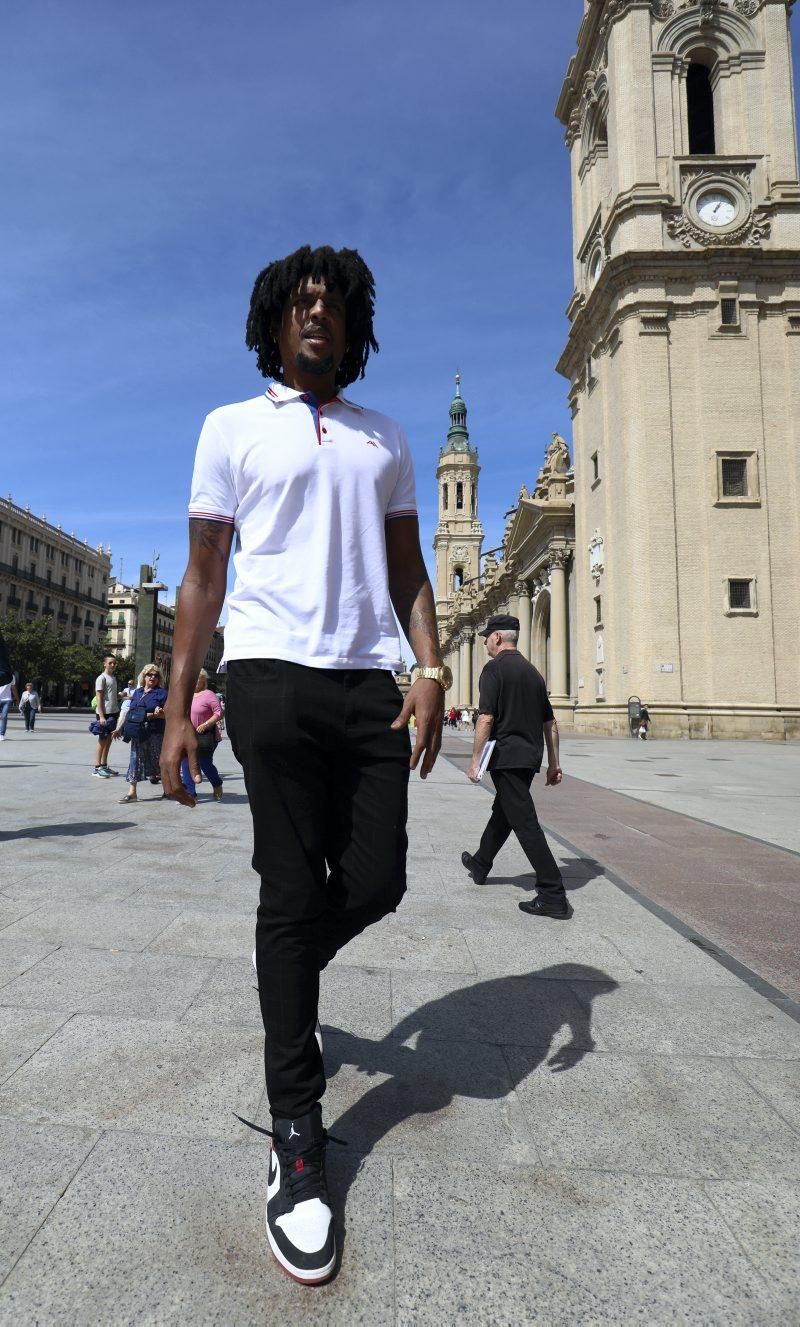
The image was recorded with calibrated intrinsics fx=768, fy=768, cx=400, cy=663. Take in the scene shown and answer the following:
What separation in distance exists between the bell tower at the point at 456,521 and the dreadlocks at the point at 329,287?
87.6 metres

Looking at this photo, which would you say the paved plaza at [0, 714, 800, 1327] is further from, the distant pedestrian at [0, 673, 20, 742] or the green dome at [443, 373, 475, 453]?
the green dome at [443, 373, 475, 453]

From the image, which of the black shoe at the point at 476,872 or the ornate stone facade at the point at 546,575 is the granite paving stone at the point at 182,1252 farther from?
the ornate stone facade at the point at 546,575

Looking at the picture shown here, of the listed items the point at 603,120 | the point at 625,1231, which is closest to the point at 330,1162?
the point at 625,1231

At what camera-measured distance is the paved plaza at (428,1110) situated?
4.58ft

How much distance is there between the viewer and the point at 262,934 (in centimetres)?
173

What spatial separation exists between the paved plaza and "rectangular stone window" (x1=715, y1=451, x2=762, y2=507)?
25.0 meters

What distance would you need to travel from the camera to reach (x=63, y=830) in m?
6.22

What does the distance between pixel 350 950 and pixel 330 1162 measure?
160cm

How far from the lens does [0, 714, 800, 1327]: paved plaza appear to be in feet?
4.58

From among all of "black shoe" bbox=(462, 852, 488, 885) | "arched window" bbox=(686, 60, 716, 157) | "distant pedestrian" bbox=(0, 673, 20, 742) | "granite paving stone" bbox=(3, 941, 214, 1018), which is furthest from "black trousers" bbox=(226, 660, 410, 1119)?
"arched window" bbox=(686, 60, 716, 157)

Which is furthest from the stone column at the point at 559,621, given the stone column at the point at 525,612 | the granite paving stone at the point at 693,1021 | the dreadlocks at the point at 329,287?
the dreadlocks at the point at 329,287

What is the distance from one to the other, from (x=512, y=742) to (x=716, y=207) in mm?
30783

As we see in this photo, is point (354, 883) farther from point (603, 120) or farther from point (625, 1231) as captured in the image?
point (603, 120)

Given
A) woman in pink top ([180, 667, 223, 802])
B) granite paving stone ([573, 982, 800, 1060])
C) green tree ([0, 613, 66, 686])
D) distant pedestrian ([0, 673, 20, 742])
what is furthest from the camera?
green tree ([0, 613, 66, 686])
